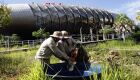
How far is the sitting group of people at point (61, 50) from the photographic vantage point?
28.4 ft

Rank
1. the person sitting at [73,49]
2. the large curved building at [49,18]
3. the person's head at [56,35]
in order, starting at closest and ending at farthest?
the person sitting at [73,49], the person's head at [56,35], the large curved building at [49,18]

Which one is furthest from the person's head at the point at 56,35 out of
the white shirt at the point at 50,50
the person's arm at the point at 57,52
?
the person's arm at the point at 57,52

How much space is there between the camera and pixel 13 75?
467 inches

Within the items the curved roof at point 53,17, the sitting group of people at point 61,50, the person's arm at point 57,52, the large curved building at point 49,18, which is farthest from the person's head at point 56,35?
the curved roof at point 53,17

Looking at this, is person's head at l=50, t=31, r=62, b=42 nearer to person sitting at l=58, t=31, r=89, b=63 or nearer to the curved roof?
person sitting at l=58, t=31, r=89, b=63

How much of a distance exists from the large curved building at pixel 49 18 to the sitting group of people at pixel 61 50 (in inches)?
1913

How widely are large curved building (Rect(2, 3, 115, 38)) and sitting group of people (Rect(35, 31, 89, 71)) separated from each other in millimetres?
48595

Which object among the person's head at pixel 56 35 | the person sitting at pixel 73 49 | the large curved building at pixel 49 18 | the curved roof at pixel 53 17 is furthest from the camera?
the curved roof at pixel 53 17

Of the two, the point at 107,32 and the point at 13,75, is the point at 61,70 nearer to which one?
the point at 13,75

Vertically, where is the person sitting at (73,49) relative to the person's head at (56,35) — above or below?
below

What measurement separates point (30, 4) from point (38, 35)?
16.1m

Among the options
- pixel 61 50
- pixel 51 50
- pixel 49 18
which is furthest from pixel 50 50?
pixel 49 18

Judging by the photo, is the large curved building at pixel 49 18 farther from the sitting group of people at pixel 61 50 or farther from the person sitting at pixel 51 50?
the person sitting at pixel 51 50

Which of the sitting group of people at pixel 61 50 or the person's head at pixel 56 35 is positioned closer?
the sitting group of people at pixel 61 50
